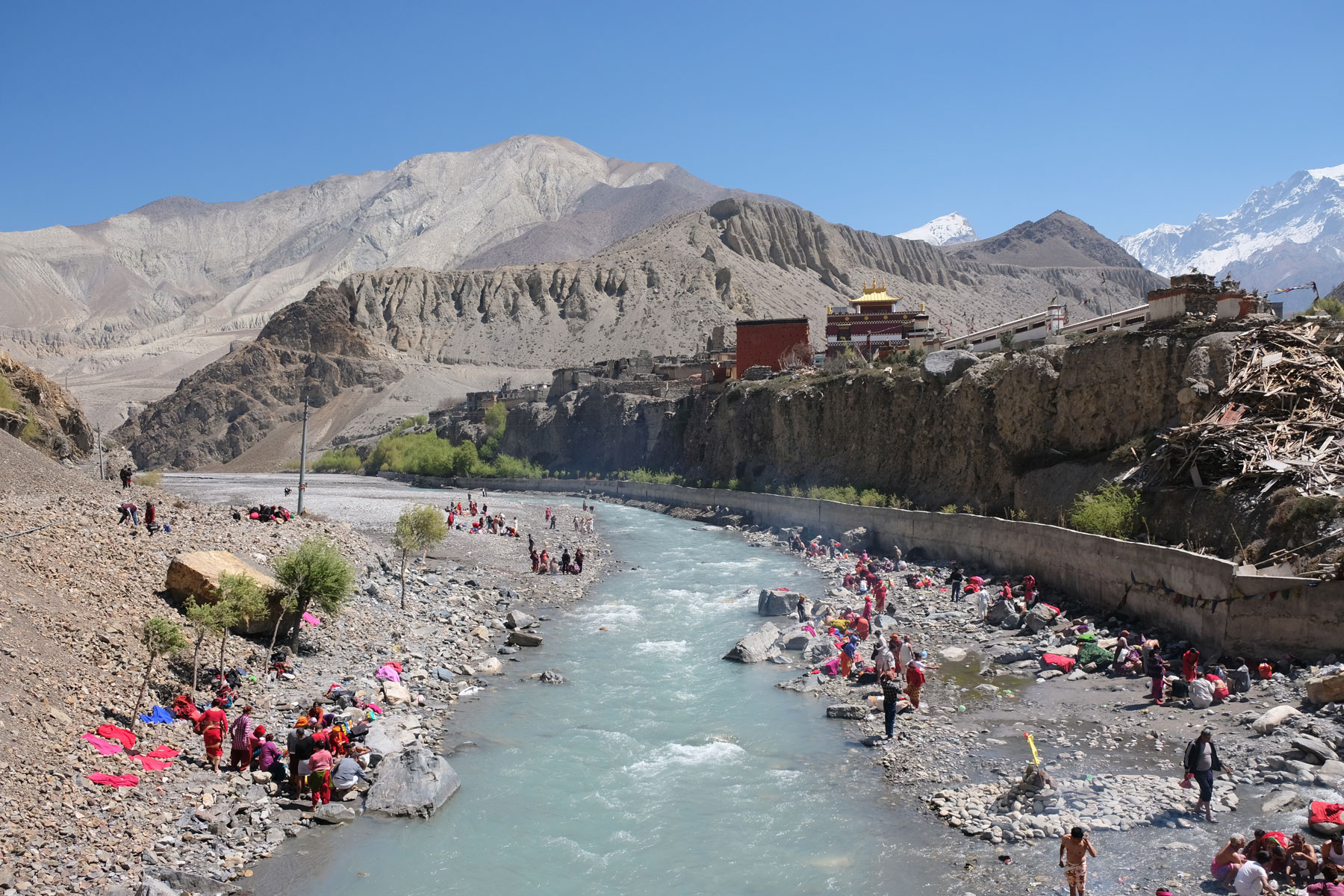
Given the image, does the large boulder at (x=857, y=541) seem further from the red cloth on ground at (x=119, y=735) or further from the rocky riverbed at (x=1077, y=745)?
the red cloth on ground at (x=119, y=735)

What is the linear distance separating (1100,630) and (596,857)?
1231 cm

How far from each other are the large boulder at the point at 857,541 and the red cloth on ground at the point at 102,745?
27019 millimetres

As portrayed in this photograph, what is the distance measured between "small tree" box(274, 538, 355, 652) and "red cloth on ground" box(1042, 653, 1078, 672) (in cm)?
1333

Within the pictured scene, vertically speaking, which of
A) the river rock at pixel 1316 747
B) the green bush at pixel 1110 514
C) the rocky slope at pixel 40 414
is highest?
the rocky slope at pixel 40 414

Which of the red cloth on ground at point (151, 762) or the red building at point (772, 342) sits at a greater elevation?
the red building at point (772, 342)

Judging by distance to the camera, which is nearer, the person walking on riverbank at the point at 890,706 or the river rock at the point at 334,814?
the river rock at the point at 334,814

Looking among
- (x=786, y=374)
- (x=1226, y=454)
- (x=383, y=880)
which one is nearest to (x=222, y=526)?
(x=383, y=880)

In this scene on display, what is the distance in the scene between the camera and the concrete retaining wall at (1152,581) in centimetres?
1598

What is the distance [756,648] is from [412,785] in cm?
990

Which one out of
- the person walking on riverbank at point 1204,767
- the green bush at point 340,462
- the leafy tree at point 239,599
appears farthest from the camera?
the green bush at point 340,462

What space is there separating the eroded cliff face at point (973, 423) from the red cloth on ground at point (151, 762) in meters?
23.2

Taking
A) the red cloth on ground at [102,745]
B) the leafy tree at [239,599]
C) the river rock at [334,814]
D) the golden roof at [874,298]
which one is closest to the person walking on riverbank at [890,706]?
the river rock at [334,814]

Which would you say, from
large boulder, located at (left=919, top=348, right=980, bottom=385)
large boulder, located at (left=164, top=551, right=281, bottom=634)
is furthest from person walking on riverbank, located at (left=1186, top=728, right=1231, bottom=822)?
large boulder, located at (left=919, top=348, right=980, bottom=385)

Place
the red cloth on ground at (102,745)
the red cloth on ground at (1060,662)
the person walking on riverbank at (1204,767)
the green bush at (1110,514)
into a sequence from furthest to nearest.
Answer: the green bush at (1110,514) → the red cloth on ground at (1060,662) → the red cloth on ground at (102,745) → the person walking on riverbank at (1204,767)
